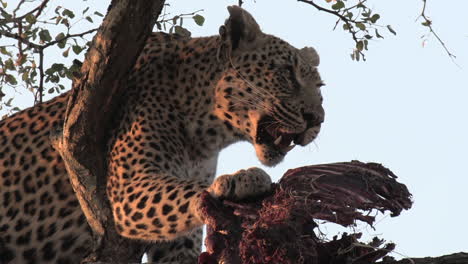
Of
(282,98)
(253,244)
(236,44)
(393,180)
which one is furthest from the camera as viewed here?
(236,44)

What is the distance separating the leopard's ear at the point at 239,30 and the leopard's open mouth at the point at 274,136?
93cm

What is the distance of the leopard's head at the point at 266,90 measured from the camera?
25.6 ft

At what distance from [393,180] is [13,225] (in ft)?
13.0

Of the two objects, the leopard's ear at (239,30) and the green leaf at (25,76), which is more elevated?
the leopard's ear at (239,30)

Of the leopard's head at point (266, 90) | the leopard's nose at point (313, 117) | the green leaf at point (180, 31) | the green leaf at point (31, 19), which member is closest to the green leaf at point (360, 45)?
the leopard's head at point (266, 90)

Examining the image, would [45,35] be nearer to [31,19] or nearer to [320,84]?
[31,19]

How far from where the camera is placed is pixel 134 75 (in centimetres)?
848

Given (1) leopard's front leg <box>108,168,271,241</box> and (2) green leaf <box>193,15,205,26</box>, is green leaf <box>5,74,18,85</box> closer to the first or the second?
(2) green leaf <box>193,15,205,26</box>

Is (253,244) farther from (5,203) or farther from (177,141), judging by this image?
(5,203)

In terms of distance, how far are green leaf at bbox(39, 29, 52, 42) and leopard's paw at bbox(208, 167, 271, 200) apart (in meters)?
3.67

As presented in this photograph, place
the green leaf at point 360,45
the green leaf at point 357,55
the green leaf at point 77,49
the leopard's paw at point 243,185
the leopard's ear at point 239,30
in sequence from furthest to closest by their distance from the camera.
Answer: the green leaf at point 357,55 → the green leaf at point 360,45 → the green leaf at point 77,49 → the leopard's ear at point 239,30 → the leopard's paw at point 243,185

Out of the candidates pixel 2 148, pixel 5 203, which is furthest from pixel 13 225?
pixel 2 148

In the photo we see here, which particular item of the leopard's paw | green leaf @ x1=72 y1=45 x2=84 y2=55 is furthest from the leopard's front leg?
green leaf @ x1=72 y1=45 x2=84 y2=55

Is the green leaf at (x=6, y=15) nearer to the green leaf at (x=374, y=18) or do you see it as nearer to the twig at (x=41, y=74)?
the twig at (x=41, y=74)
